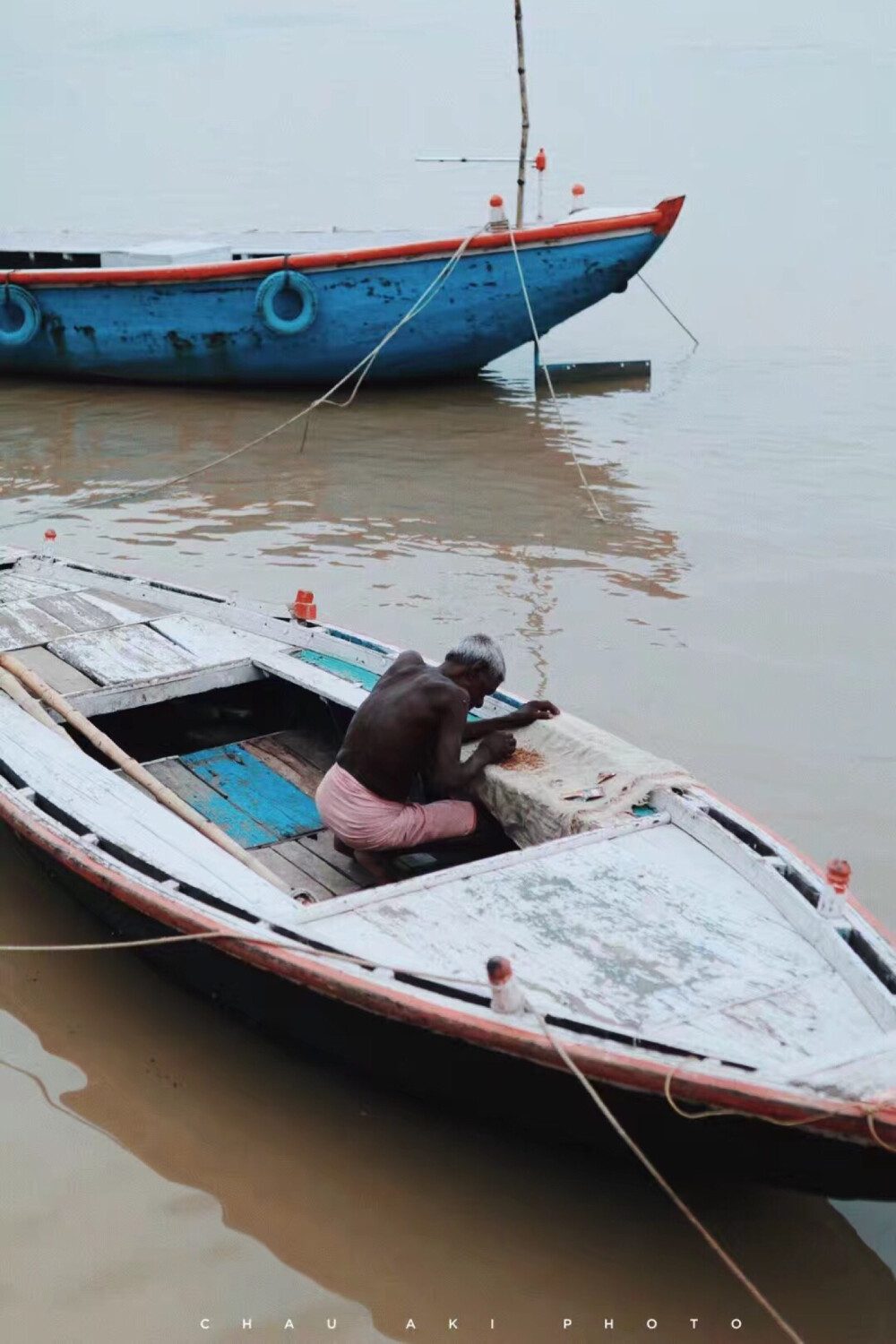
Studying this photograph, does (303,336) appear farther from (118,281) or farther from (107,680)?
(107,680)

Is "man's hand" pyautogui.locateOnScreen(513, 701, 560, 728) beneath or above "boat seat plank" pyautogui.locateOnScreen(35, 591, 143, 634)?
beneath

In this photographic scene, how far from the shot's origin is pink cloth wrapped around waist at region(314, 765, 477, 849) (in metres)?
4.95

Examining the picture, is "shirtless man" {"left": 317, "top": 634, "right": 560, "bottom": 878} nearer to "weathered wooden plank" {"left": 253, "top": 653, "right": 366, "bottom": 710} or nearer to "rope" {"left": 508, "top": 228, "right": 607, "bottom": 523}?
"weathered wooden plank" {"left": 253, "top": 653, "right": 366, "bottom": 710}

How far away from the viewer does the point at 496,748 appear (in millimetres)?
5176

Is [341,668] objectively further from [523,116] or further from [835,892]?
[523,116]

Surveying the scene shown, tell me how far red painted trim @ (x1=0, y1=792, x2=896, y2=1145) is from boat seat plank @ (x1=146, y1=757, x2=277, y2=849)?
96 cm

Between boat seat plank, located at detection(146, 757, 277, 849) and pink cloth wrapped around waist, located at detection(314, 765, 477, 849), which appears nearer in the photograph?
pink cloth wrapped around waist, located at detection(314, 765, 477, 849)

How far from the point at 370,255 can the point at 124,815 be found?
26.3 ft

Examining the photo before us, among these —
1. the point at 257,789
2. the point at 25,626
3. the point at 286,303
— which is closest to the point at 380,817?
the point at 257,789

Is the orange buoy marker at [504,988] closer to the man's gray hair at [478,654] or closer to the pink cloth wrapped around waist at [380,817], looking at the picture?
the pink cloth wrapped around waist at [380,817]

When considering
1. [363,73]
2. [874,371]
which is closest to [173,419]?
[874,371]

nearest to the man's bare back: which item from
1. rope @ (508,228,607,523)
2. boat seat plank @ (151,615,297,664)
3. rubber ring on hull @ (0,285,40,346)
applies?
boat seat plank @ (151,615,297,664)

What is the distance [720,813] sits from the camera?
476cm

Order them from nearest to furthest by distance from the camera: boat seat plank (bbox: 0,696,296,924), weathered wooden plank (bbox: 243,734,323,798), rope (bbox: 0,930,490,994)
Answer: rope (bbox: 0,930,490,994), boat seat plank (bbox: 0,696,296,924), weathered wooden plank (bbox: 243,734,323,798)
